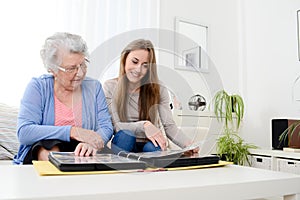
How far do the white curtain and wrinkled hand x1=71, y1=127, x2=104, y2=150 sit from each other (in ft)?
3.42

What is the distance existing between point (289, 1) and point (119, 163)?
2296 mm

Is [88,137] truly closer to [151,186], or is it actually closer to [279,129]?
[151,186]

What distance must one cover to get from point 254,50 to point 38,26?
181 cm

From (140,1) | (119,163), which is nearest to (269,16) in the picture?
(140,1)

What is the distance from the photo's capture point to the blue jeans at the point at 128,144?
2.71 ft

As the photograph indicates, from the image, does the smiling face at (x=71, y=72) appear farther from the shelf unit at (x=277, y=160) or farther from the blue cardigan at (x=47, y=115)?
the shelf unit at (x=277, y=160)

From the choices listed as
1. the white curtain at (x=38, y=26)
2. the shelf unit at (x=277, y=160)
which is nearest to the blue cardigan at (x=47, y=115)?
the white curtain at (x=38, y=26)

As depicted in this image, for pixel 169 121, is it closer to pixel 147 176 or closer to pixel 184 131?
pixel 184 131

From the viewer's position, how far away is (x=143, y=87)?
812 mm

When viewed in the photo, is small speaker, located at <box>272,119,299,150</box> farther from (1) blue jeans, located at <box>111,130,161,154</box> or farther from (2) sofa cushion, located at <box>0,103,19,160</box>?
(2) sofa cushion, located at <box>0,103,19,160</box>

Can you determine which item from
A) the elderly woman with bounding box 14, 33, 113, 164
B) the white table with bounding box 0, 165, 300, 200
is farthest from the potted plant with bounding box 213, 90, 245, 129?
the white table with bounding box 0, 165, 300, 200

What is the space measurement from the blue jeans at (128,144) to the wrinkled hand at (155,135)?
0.5 inches

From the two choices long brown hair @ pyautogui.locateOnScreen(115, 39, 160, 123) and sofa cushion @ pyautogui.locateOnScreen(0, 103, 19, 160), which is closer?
long brown hair @ pyautogui.locateOnScreen(115, 39, 160, 123)

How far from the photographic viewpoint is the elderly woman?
923 millimetres
